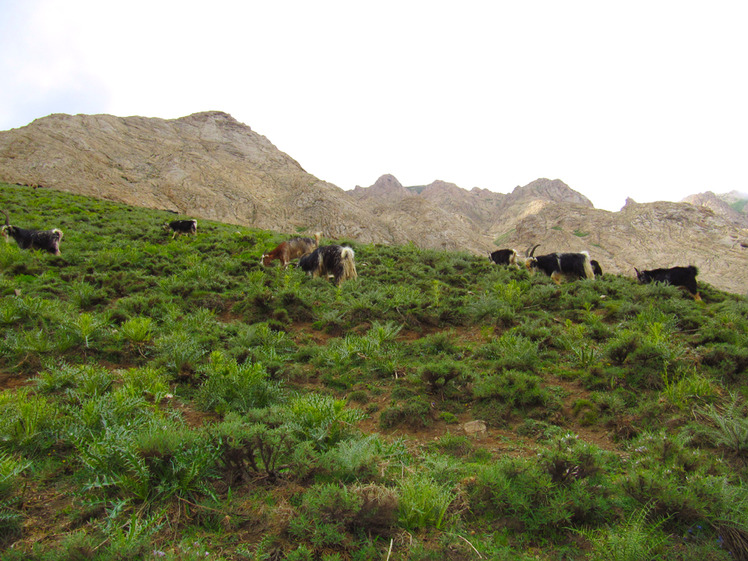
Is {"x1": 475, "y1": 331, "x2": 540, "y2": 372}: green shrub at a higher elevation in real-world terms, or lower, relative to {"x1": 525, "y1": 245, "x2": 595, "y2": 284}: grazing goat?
lower

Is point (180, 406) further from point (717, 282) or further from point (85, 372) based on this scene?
point (717, 282)

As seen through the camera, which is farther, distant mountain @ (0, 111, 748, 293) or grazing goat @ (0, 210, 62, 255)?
distant mountain @ (0, 111, 748, 293)

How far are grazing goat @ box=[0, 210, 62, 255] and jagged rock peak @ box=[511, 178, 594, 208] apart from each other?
374 feet

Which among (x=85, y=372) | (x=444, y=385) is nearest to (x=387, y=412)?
(x=444, y=385)

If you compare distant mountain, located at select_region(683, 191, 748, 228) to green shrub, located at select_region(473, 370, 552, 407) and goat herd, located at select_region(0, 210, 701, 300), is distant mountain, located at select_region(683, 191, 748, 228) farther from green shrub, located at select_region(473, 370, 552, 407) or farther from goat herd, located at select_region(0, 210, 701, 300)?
green shrub, located at select_region(473, 370, 552, 407)

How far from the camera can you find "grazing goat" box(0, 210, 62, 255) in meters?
11.6

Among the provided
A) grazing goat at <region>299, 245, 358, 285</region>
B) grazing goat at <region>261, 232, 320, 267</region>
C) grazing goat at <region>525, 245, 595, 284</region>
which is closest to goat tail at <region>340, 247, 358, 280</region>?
grazing goat at <region>299, 245, 358, 285</region>

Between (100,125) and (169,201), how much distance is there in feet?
68.5

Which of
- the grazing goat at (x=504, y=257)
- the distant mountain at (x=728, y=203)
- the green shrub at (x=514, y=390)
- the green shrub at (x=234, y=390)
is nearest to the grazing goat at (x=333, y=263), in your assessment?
the green shrub at (x=234, y=390)

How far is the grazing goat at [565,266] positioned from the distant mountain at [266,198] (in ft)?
130

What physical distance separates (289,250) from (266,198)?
48610 mm

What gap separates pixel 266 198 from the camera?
5888cm

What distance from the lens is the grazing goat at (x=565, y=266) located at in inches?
565

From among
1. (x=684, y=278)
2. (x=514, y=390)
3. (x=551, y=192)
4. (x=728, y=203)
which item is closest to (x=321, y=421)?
(x=514, y=390)
